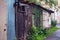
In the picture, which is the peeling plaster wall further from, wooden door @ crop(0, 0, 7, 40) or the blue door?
wooden door @ crop(0, 0, 7, 40)

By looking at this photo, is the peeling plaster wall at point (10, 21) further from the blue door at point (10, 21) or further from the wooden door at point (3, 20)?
the wooden door at point (3, 20)

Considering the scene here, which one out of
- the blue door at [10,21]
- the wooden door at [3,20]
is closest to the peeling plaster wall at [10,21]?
Result: the blue door at [10,21]

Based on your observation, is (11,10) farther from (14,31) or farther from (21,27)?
(21,27)

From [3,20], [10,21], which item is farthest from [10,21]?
[3,20]

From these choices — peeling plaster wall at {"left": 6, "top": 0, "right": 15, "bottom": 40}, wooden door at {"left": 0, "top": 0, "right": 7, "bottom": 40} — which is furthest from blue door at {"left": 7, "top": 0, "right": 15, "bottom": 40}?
wooden door at {"left": 0, "top": 0, "right": 7, "bottom": 40}

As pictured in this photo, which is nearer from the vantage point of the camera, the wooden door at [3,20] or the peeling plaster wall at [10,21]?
the wooden door at [3,20]

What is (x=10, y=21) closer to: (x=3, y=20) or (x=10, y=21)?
(x=10, y=21)

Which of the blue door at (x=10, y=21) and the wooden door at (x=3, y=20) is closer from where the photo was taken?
the wooden door at (x=3, y=20)

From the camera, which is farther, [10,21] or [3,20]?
[10,21]

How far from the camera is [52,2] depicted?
11.8 meters

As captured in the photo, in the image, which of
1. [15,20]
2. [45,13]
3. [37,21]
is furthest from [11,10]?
[45,13]

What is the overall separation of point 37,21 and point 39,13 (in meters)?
1.10

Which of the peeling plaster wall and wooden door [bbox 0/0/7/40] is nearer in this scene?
wooden door [bbox 0/0/7/40]

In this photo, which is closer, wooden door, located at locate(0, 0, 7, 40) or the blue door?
wooden door, located at locate(0, 0, 7, 40)
